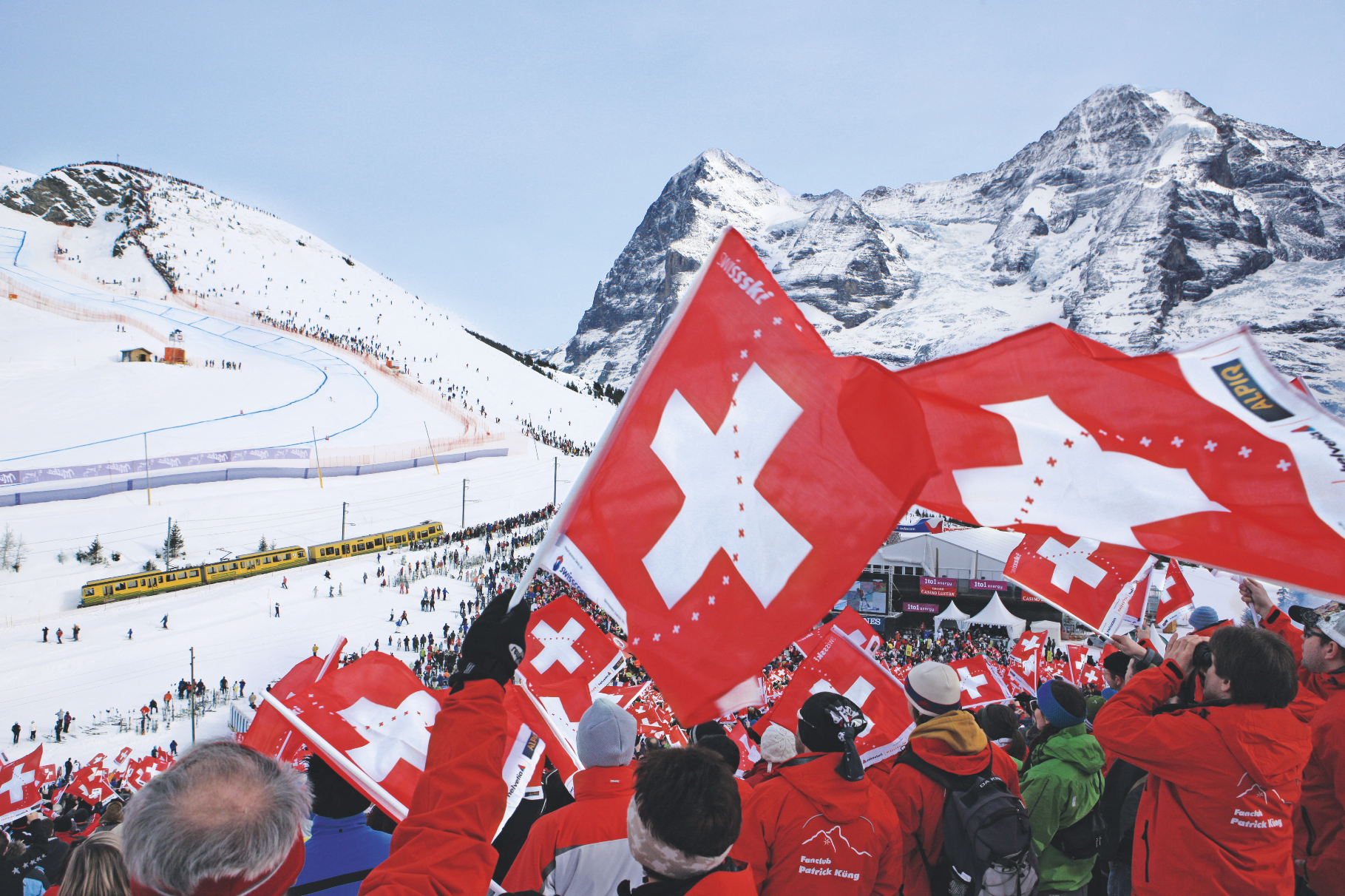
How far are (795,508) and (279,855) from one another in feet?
6.12

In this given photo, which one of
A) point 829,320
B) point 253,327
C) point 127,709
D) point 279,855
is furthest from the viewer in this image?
point 829,320

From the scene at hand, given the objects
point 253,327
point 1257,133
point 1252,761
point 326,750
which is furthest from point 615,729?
point 1257,133

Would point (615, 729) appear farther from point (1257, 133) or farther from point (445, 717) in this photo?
point (1257, 133)

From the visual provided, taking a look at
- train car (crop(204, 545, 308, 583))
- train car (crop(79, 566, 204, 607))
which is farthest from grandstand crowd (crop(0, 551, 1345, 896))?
train car (crop(204, 545, 308, 583))

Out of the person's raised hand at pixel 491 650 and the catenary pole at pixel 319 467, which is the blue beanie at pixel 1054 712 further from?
the catenary pole at pixel 319 467

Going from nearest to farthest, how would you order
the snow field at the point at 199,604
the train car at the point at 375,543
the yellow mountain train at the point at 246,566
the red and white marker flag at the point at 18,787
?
the red and white marker flag at the point at 18,787, the snow field at the point at 199,604, the yellow mountain train at the point at 246,566, the train car at the point at 375,543

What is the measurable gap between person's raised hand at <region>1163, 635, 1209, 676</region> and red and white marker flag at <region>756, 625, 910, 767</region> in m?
1.62

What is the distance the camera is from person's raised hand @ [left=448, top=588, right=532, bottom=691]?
70.8 inches

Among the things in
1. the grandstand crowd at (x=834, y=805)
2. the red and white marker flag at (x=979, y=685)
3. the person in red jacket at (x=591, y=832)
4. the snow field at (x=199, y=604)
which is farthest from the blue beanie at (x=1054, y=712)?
the snow field at (x=199, y=604)

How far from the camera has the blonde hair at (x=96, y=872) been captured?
1.47 metres

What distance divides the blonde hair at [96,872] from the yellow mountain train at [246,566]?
2706cm

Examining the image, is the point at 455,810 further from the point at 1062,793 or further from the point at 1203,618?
the point at 1203,618

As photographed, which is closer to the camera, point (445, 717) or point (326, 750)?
point (445, 717)

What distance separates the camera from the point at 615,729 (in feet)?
7.19
